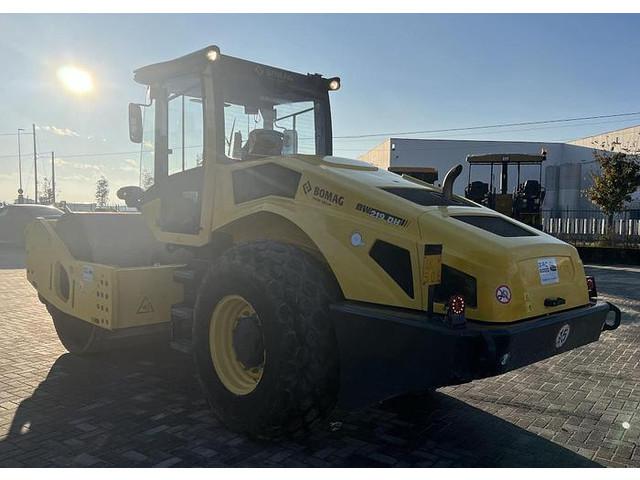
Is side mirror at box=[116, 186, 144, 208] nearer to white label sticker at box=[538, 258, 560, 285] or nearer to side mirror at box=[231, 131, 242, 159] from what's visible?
side mirror at box=[231, 131, 242, 159]

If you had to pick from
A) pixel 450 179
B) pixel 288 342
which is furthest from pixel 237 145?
pixel 288 342

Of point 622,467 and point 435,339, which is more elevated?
point 435,339

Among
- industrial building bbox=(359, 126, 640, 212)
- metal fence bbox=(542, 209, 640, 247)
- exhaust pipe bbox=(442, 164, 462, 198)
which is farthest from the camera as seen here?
industrial building bbox=(359, 126, 640, 212)

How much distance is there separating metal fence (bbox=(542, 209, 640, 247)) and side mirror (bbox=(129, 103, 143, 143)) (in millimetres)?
17972

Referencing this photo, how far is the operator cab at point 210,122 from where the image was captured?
14.9ft

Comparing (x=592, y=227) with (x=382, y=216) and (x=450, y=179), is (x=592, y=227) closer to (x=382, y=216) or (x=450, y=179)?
(x=450, y=179)

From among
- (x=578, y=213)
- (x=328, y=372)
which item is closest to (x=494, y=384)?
(x=328, y=372)

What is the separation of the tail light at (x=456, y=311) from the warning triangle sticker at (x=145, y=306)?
8.87ft

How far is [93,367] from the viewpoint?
5.43m

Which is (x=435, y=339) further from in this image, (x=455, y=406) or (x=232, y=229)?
(x=232, y=229)

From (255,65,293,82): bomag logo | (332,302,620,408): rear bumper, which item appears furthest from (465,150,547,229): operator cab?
(332,302,620,408): rear bumper

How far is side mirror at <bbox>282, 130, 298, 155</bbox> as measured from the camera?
506 centimetres

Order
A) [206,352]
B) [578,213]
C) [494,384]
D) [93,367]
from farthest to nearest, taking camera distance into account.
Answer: [578,213] → [93,367] → [494,384] → [206,352]

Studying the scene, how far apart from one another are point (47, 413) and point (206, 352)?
1.32 meters
